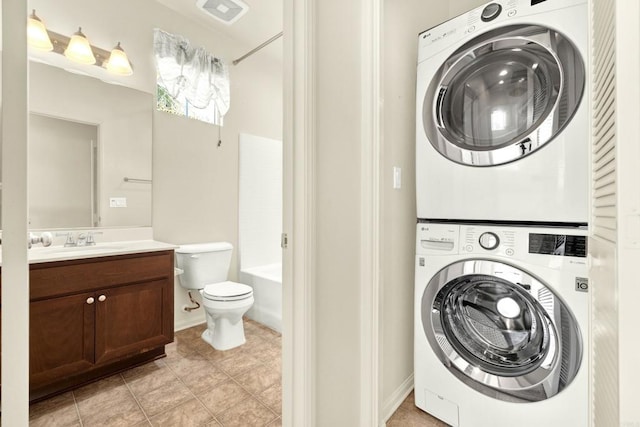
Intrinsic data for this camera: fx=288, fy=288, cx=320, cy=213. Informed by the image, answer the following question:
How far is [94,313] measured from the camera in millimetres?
1663

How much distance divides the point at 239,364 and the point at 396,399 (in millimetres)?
1067

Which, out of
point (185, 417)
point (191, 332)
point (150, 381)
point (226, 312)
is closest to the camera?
point (185, 417)

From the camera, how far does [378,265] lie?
1.23 meters

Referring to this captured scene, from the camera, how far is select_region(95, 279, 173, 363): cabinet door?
1700 mm

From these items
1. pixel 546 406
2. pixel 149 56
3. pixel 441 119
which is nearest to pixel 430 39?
pixel 441 119

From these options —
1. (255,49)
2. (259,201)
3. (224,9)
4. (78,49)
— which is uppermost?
(224,9)

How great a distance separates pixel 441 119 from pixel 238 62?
227 cm

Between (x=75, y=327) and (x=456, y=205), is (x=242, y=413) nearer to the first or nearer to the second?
(x=75, y=327)

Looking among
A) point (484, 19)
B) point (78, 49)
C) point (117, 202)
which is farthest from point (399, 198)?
point (78, 49)

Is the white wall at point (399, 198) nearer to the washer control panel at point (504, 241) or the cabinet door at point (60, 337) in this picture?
the washer control panel at point (504, 241)

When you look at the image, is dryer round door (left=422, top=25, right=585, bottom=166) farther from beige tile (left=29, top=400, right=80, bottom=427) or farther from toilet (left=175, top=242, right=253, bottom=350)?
beige tile (left=29, top=400, right=80, bottom=427)

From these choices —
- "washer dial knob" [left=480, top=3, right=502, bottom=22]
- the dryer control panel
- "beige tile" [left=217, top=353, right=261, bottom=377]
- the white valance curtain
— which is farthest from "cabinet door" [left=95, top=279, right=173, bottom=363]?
"washer dial knob" [left=480, top=3, right=502, bottom=22]

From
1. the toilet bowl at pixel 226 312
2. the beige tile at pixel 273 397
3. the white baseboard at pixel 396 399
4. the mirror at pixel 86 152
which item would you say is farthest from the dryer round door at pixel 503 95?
the mirror at pixel 86 152

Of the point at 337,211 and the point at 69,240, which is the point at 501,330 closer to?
the point at 337,211
